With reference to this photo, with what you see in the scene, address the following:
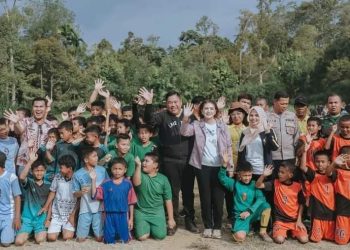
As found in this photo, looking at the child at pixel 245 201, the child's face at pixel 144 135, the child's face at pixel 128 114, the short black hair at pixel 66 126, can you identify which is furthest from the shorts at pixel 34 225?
the child at pixel 245 201

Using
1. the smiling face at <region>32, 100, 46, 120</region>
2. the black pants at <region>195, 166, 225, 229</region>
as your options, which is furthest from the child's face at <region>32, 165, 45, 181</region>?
the black pants at <region>195, 166, 225, 229</region>

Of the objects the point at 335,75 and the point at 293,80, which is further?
the point at 293,80

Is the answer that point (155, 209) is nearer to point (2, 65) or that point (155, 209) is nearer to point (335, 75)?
point (2, 65)

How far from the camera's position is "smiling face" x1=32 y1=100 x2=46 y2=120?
5589mm

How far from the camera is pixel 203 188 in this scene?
529 centimetres

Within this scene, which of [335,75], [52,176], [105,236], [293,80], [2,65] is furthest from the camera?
[293,80]

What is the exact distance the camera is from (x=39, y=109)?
5.59 m

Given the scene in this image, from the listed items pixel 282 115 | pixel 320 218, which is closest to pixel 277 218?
pixel 320 218

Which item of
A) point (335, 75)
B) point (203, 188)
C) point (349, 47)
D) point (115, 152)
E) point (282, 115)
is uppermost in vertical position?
point (349, 47)

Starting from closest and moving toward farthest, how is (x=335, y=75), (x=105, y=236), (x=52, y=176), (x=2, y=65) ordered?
(x=105, y=236), (x=52, y=176), (x=2, y=65), (x=335, y=75)

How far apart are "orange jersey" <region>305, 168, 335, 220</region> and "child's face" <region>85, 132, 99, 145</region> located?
8.75 feet

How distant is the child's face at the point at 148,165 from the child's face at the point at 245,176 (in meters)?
1.05

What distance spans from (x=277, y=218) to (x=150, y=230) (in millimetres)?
1561

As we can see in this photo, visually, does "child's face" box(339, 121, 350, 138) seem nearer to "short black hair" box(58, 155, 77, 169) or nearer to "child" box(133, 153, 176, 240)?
"child" box(133, 153, 176, 240)
